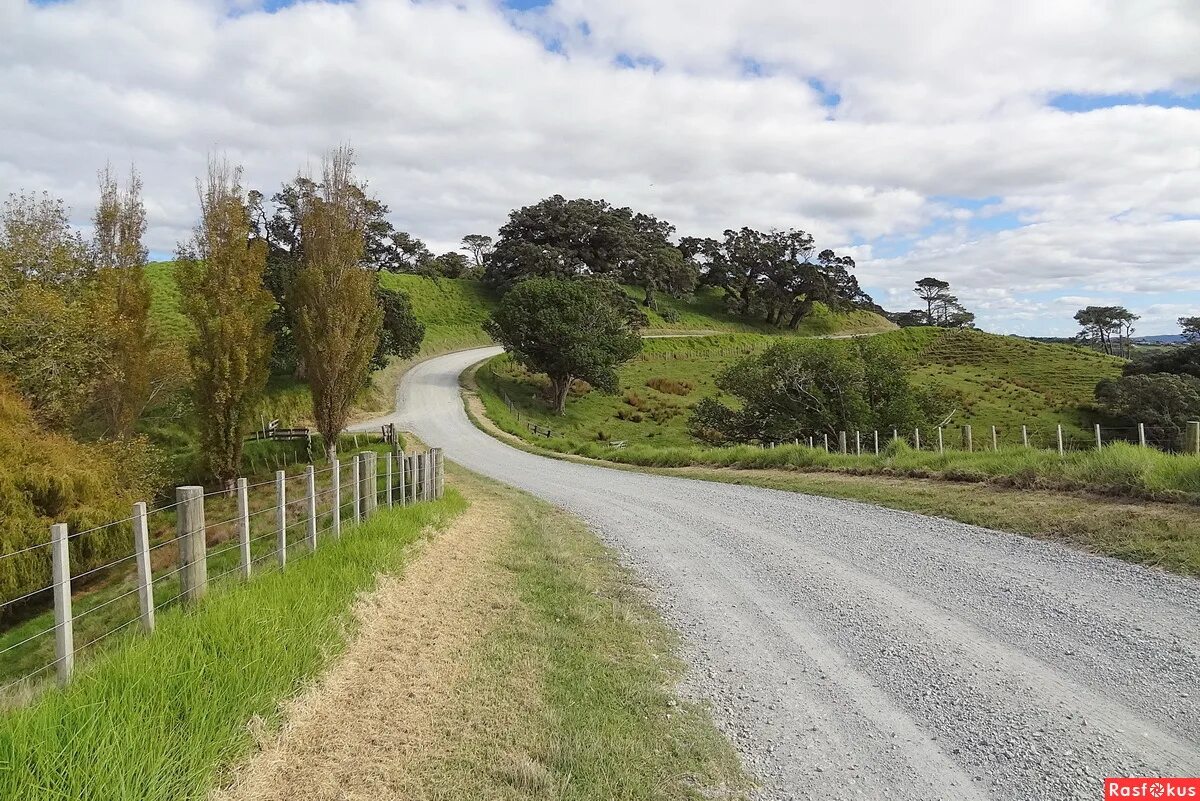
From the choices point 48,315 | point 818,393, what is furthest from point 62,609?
point 818,393

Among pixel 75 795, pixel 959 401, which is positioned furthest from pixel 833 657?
pixel 959 401

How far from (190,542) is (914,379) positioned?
203ft

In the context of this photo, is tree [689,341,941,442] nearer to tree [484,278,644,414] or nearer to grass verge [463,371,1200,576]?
grass verge [463,371,1200,576]

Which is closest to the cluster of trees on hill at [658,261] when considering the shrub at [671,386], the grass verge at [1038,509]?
the shrub at [671,386]

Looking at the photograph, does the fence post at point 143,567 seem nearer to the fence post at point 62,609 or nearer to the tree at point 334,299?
the fence post at point 62,609

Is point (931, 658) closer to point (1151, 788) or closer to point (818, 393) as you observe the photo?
point (1151, 788)

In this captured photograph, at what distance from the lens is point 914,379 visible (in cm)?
5959

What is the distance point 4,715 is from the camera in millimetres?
3328

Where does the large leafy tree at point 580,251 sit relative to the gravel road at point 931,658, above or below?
above

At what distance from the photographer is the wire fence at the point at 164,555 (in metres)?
4.63

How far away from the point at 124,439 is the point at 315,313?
5.79m

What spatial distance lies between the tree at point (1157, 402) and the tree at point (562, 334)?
31.8 metres

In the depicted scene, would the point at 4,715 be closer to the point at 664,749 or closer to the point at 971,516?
the point at 664,749

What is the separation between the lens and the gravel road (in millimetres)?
3639
